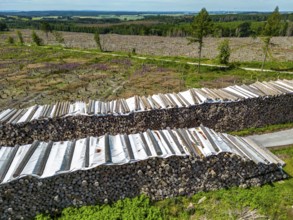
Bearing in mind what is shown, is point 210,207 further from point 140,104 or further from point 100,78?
point 100,78

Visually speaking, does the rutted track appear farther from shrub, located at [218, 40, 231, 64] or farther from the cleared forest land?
the cleared forest land

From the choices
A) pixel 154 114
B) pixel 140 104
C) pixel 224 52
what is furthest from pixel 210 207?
pixel 224 52

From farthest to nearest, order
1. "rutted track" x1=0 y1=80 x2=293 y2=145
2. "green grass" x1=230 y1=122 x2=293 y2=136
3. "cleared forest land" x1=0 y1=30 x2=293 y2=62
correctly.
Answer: "cleared forest land" x1=0 y1=30 x2=293 y2=62
"green grass" x1=230 y1=122 x2=293 y2=136
"rutted track" x1=0 y1=80 x2=293 y2=145

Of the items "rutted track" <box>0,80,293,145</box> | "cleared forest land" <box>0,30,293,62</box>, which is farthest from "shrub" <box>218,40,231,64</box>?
"rutted track" <box>0,80,293,145</box>

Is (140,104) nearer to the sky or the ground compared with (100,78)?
nearer to the sky

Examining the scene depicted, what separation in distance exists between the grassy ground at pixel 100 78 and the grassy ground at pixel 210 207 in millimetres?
15489

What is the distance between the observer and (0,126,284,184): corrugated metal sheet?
926cm

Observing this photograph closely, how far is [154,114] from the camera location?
1518 centimetres

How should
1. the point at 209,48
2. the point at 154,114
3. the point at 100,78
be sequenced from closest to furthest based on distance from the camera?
1. the point at 154,114
2. the point at 100,78
3. the point at 209,48

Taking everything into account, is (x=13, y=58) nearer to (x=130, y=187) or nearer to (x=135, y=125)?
(x=135, y=125)

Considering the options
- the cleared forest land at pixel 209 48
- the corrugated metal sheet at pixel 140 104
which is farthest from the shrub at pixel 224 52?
the corrugated metal sheet at pixel 140 104

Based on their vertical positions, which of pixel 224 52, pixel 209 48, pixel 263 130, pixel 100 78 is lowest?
pixel 209 48

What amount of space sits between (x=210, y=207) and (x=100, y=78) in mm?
25294

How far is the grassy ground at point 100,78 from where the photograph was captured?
83.8ft
